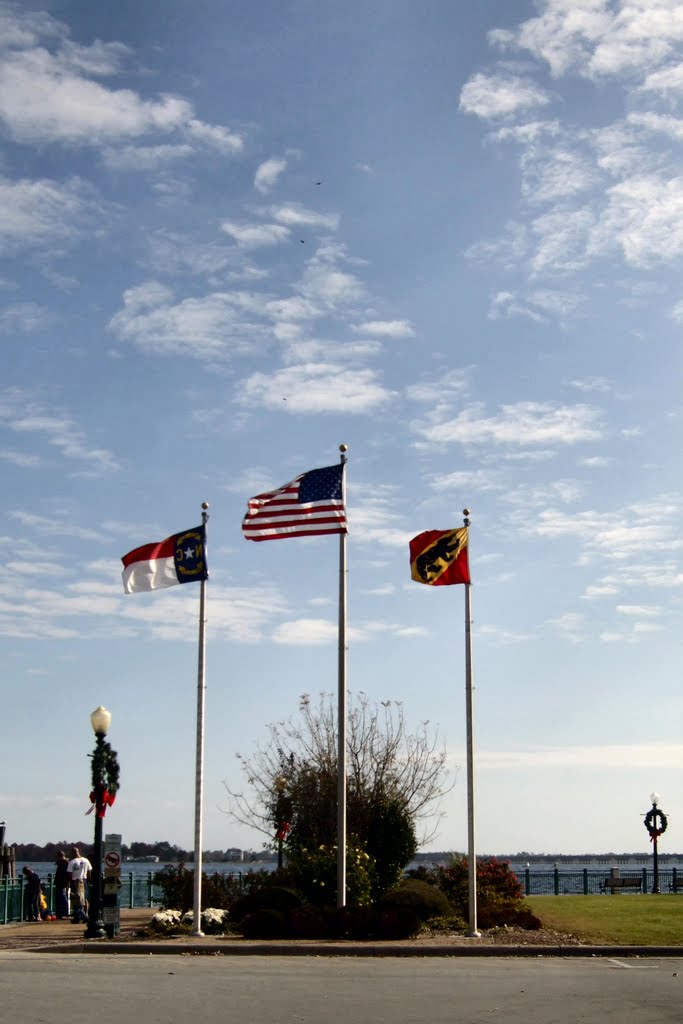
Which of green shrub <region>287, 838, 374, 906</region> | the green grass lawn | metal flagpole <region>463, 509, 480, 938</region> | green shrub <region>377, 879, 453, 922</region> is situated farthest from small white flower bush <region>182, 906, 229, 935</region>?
the green grass lawn

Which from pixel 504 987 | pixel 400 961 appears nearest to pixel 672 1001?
pixel 504 987

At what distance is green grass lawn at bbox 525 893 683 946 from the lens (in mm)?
22838

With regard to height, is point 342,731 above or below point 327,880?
above

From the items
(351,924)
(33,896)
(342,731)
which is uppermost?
(342,731)

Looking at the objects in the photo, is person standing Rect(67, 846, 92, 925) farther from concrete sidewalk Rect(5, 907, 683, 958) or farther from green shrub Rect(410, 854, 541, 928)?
green shrub Rect(410, 854, 541, 928)

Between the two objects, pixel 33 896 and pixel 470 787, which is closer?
pixel 470 787

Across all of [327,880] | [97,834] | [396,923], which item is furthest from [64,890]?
[396,923]

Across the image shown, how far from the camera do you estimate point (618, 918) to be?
90.2 ft

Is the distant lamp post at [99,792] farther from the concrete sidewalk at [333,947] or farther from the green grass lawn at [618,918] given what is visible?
the green grass lawn at [618,918]

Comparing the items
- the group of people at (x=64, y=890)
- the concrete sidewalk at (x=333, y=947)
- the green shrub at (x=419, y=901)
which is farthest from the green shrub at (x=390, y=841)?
the concrete sidewalk at (x=333, y=947)

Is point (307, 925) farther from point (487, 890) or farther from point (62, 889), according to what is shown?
point (62, 889)

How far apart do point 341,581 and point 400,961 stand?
786 cm

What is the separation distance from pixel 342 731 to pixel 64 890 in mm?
12114

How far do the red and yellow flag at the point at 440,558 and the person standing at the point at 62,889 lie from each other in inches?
546
